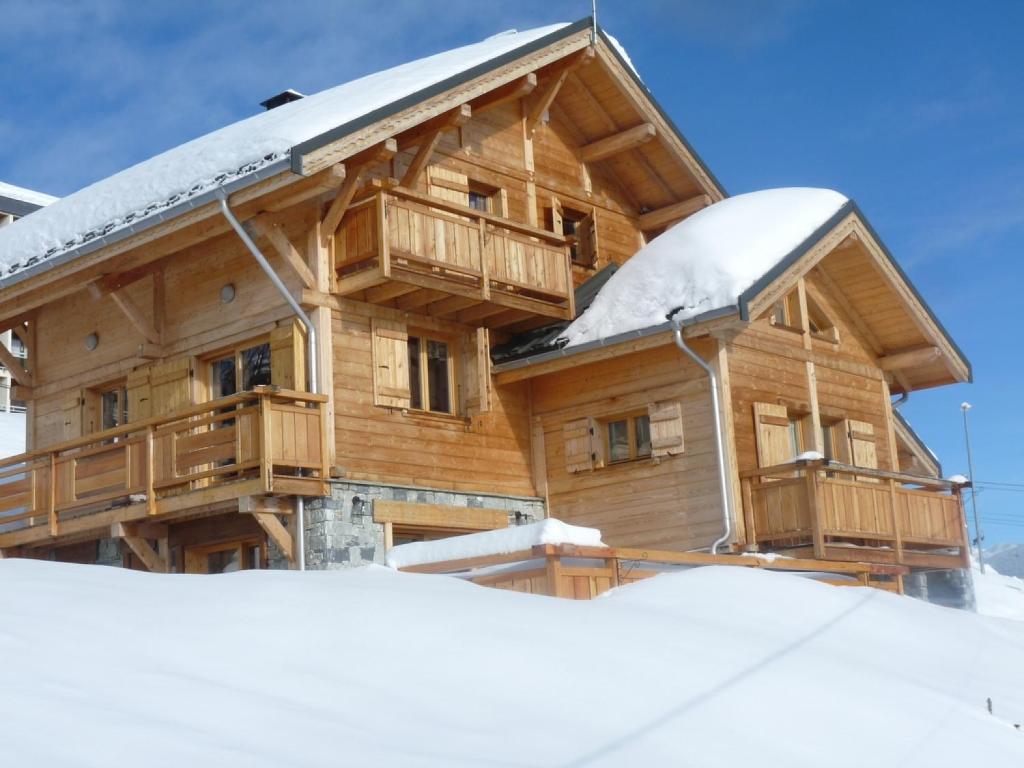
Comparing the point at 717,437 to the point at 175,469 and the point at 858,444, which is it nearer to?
the point at 858,444

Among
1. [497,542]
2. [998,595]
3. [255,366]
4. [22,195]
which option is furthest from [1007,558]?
[497,542]

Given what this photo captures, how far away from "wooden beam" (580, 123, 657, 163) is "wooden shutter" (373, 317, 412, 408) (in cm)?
550

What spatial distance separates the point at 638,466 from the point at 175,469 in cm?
581

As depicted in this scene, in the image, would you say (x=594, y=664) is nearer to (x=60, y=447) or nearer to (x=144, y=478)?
(x=144, y=478)

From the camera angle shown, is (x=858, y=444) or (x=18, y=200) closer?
(x=858, y=444)

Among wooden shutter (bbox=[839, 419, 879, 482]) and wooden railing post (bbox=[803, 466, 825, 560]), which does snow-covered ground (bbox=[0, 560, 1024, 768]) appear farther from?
wooden shutter (bbox=[839, 419, 879, 482])

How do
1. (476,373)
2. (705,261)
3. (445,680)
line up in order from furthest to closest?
1. (476,373)
2. (705,261)
3. (445,680)

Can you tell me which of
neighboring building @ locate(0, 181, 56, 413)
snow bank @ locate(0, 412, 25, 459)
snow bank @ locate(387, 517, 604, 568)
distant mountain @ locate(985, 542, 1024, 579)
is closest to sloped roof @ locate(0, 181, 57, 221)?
neighboring building @ locate(0, 181, 56, 413)

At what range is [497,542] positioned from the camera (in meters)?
11.1

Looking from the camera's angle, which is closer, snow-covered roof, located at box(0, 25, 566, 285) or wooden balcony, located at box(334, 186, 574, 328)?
snow-covered roof, located at box(0, 25, 566, 285)

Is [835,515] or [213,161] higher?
[213,161]

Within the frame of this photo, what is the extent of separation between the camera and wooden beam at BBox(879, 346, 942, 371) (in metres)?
20.7

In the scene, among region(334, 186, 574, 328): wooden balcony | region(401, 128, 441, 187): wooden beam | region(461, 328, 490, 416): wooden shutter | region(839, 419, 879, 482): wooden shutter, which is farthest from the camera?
region(839, 419, 879, 482): wooden shutter

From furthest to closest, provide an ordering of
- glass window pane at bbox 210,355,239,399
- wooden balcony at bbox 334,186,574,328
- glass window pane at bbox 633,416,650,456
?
glass window pane at bbox 633,416,650,456
glass window pane at bbox 210,355,239,399
wooden balcony at bbox 334,186,574,328
